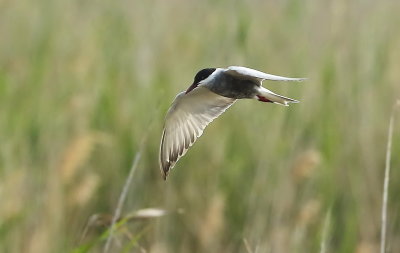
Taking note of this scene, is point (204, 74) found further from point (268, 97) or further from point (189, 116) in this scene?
point (189, 116)

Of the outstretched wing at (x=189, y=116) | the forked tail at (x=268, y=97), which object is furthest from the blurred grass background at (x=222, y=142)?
the forked tail at (x=268, y=97)

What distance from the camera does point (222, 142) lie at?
3928mm

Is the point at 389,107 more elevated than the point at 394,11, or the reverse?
the point at 394,11

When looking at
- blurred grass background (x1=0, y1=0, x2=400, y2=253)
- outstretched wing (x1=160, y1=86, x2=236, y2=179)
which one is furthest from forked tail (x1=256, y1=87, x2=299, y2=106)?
blurred grass background (x1=0, y1=0, x2=400, y2=253)

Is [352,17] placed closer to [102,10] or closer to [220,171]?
[220,171]

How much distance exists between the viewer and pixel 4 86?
3885 millimetres

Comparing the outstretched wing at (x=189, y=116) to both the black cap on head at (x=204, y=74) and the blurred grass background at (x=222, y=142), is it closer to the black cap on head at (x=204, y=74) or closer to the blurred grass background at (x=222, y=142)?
the black cap on head at (x=204, y=74)

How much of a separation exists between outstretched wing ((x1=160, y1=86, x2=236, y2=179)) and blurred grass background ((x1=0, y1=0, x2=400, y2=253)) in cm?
67

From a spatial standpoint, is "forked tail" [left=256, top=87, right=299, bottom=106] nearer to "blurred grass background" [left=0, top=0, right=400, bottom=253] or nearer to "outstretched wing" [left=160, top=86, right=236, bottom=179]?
"outstretched wing" [left=160, top=86, right=236, bottom=179]

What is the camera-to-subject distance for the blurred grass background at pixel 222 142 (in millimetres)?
3562

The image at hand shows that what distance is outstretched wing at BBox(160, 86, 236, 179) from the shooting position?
2600mm

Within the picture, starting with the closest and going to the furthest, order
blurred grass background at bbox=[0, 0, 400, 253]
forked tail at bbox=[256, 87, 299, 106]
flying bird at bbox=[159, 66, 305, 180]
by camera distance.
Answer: forked tail at bbox=[256, 87, 299, 106] < flying bird at bbox=[159, 66, 305, 180] < blurred grass background at bbox=[0, 0, 400, 253]

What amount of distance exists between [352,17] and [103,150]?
4.63 feet

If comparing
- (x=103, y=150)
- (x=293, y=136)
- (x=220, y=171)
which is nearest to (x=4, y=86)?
(x=103, y=150)
